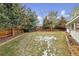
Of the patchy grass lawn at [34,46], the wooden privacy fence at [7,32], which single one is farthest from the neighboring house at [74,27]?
the wooden privacy fence at [7,32]

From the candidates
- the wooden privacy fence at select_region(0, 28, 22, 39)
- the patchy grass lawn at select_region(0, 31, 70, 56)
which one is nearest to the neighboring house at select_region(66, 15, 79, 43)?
the patchy grass lawn at select_region(0, 31, 70, 56)

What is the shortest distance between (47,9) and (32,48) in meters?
0.52

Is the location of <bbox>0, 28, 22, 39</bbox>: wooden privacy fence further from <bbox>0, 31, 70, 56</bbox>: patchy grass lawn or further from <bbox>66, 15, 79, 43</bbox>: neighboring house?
<bbox>66, 15, 79, 43</bbox>: neighboring house

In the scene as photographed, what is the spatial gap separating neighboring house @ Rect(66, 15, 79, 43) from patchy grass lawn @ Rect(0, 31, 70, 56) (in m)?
0.10

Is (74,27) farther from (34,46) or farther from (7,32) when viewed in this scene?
(7,32)

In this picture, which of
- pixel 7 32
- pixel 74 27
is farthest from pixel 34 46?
pixel 74 27

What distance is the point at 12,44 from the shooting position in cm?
277

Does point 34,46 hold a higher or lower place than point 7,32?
lower

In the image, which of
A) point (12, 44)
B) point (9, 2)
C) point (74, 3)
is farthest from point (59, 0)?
point (12, 44)

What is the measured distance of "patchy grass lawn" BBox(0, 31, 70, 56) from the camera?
2.73 m

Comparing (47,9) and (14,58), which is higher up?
(47,9)

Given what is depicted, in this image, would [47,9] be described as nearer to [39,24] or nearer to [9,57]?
[39,24]

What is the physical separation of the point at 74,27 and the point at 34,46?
1.83 feet

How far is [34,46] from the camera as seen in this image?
2.75 meters
